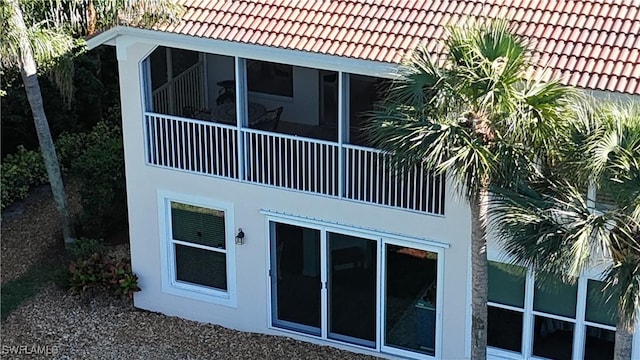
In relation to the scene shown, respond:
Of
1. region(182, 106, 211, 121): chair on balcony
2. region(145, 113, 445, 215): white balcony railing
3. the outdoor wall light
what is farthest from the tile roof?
the outdoor wall light

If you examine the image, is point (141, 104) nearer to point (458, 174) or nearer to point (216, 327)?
point (216, 327)

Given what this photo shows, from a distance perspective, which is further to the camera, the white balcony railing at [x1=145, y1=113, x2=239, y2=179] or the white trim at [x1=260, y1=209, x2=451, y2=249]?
the white balcony railing at [x1=145, y1=113, x2=239, y2=179]

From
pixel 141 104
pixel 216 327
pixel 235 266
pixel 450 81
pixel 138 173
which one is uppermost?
pixel 450 81

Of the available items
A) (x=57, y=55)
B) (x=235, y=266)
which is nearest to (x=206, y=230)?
(x=235, y=266)

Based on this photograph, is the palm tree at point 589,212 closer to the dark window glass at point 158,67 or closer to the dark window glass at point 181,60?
the dark window glass at point 158,67

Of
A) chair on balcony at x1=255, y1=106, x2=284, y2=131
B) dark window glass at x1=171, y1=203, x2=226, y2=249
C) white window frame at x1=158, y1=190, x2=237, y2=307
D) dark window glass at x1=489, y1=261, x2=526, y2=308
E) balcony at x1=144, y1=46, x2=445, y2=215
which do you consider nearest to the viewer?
dark window glass at x1=489, y1=261, x2=526, y2=308

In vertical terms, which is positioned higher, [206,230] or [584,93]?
[584,93]

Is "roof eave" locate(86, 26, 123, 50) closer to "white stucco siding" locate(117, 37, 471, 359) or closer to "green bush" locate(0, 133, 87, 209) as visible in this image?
"white stucco siding" locate(117, 37, 471, 359)

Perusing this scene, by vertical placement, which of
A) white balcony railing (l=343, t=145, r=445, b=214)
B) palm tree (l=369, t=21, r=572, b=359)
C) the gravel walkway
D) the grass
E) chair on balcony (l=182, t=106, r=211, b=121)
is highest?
palm tree (l=369, t=21, r=572, b=359)
